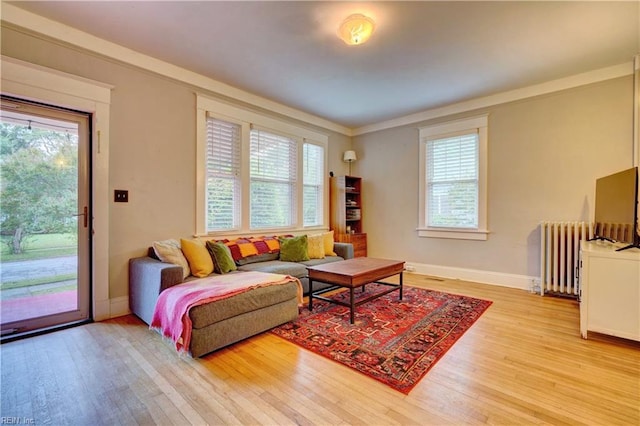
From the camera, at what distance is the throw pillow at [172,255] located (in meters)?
2.85

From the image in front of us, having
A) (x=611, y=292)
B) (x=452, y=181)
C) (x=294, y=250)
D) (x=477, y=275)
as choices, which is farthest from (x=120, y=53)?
(x=477, y=275)

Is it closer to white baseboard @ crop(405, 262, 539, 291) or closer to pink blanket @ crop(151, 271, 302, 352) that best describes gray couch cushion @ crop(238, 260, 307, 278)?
pink blanket @ crop(151, 271, 302, 352)

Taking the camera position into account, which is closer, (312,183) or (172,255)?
(172,255)

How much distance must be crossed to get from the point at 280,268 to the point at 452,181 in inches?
122

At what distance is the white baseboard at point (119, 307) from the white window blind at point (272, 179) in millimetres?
1761

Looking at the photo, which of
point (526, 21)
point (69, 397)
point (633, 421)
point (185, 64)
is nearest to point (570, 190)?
point (526, 21)

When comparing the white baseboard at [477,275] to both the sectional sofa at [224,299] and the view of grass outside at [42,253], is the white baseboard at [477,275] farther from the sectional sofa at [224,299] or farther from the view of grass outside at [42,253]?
the view of grass outside at [42,253]

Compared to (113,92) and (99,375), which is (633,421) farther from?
(113,92)

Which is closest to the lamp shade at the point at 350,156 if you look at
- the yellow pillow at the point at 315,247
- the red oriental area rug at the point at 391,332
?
the yellow pillow at the point at 315,247

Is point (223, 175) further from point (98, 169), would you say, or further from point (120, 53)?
point (120, 53)

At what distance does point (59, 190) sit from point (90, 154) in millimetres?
434

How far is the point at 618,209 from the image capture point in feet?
9.01

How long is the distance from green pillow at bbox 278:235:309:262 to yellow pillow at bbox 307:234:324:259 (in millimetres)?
83

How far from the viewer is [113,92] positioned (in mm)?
2961
